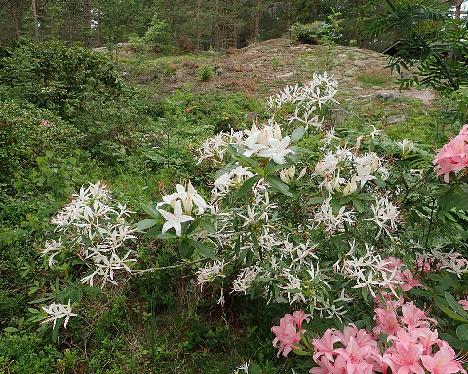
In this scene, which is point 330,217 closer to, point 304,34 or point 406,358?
point 406,358

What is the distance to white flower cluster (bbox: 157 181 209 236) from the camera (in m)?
1.20

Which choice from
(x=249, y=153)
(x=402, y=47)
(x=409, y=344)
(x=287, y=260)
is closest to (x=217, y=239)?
(x=287, y=260)

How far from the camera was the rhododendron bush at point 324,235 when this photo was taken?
4.11 feet

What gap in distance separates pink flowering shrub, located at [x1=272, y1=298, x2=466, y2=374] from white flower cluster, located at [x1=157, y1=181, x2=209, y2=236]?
1.80 ft

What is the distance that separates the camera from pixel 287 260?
1649 mm

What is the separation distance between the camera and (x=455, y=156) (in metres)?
1.33

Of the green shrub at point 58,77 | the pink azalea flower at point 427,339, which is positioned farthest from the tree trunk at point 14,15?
the pink azalea flower at point 427,339

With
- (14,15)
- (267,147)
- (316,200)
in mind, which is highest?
(14,15)

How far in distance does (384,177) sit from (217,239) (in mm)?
674

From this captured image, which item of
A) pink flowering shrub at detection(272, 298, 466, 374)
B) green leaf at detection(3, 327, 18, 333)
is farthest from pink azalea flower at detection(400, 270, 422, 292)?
green leaf at detection(3, 327, 18, 333)

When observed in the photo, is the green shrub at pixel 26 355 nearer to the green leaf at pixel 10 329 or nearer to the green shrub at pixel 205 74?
the green leaf at pixel 10 329

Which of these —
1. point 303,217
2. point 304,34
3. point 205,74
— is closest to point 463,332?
point 303,217

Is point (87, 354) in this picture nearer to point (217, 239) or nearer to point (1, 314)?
point (1, 314)

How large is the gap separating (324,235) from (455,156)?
55cm
